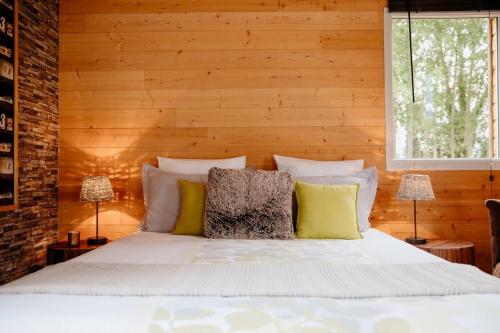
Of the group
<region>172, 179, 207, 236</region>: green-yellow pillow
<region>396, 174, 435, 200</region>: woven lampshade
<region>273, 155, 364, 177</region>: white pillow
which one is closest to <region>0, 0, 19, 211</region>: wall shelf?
<region>172, 179, 207, 236</region>: green-yellow pillow

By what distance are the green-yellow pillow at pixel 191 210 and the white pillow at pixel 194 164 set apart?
356mm

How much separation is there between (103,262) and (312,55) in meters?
2.31

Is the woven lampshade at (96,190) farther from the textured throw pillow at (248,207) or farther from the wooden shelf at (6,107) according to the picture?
the textured throw pillow at (248,207)

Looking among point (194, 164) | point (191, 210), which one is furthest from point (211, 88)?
point (191, 210)

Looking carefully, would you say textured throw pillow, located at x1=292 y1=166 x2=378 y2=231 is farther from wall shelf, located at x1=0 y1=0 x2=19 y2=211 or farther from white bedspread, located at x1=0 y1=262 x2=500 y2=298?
wall shelf, located at x1=0 y1=0 x2=19 y2=211

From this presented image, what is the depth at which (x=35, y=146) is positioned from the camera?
3.07 metres

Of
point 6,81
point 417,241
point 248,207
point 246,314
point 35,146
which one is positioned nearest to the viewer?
point 246,314

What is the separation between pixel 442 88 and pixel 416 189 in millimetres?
977

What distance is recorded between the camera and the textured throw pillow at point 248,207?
2430 mm

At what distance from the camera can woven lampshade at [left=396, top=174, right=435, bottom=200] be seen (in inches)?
115

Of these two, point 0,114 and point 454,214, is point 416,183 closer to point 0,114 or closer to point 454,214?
Answer: point 454,214

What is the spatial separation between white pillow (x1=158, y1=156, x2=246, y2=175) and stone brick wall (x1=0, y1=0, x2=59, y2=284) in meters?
0.88

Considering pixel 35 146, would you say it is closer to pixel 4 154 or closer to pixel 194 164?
pixel 4 154

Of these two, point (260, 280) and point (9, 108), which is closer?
point (260, 280)
